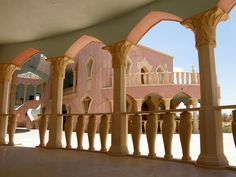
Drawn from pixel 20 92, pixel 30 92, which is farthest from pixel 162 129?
pixel 20 92

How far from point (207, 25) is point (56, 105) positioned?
15.1 feet

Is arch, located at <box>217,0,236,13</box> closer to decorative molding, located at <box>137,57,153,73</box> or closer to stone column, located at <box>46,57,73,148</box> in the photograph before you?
stone column, located at <box>46,57,73,148</box>

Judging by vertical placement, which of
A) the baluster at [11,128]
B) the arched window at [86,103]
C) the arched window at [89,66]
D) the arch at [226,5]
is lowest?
the baluster at [11,128]

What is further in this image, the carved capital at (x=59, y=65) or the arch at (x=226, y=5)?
the carved capital at (x=59, y=65)

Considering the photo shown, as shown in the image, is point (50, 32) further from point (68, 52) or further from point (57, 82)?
point (57, 82)

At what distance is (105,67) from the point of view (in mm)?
18562

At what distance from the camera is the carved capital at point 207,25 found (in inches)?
167

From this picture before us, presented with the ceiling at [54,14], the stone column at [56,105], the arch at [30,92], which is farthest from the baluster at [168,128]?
the arch at [30,92]

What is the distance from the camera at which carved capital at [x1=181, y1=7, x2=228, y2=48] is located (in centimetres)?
423

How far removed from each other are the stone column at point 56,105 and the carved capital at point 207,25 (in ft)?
13.2

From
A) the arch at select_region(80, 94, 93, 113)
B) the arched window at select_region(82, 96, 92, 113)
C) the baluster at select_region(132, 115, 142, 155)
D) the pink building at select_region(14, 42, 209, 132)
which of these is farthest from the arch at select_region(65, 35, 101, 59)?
the arched window at select_region(82, 96, 92, 113)

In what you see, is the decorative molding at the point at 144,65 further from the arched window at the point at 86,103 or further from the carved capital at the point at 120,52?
the carved capital at the point at 120,52

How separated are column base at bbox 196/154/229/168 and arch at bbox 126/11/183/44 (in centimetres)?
295

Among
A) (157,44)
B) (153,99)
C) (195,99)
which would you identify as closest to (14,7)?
(195,99)
